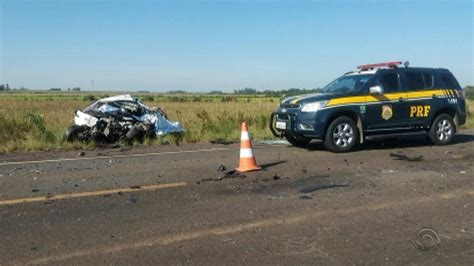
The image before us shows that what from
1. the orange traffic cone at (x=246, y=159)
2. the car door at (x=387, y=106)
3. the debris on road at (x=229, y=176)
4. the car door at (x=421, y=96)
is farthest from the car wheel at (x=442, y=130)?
the debris on road at (x=229, y=176)

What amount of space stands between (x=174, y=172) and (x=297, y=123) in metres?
3.58

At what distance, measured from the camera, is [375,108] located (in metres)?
11.5

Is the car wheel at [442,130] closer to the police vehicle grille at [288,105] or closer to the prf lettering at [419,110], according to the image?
the prf lettering at [419,110]

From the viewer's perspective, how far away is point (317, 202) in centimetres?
657

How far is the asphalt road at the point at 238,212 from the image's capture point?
4703mm

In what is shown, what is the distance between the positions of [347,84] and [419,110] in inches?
71.0

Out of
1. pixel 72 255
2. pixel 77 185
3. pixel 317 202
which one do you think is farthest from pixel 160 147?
pixel 72 255

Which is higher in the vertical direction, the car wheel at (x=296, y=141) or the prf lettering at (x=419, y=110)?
the prf lettering at (x=419, y=110)

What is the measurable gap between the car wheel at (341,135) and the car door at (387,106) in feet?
1.26

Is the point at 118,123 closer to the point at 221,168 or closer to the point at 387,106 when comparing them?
the point at 221,168

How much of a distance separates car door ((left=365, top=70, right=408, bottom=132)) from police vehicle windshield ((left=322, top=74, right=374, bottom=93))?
0.26 metres

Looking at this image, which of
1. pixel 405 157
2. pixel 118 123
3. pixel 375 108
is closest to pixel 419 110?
pixel 375 108

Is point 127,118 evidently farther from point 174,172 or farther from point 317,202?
point 317,202

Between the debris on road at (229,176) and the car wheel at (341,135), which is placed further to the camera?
the car wheel at (341,135)
